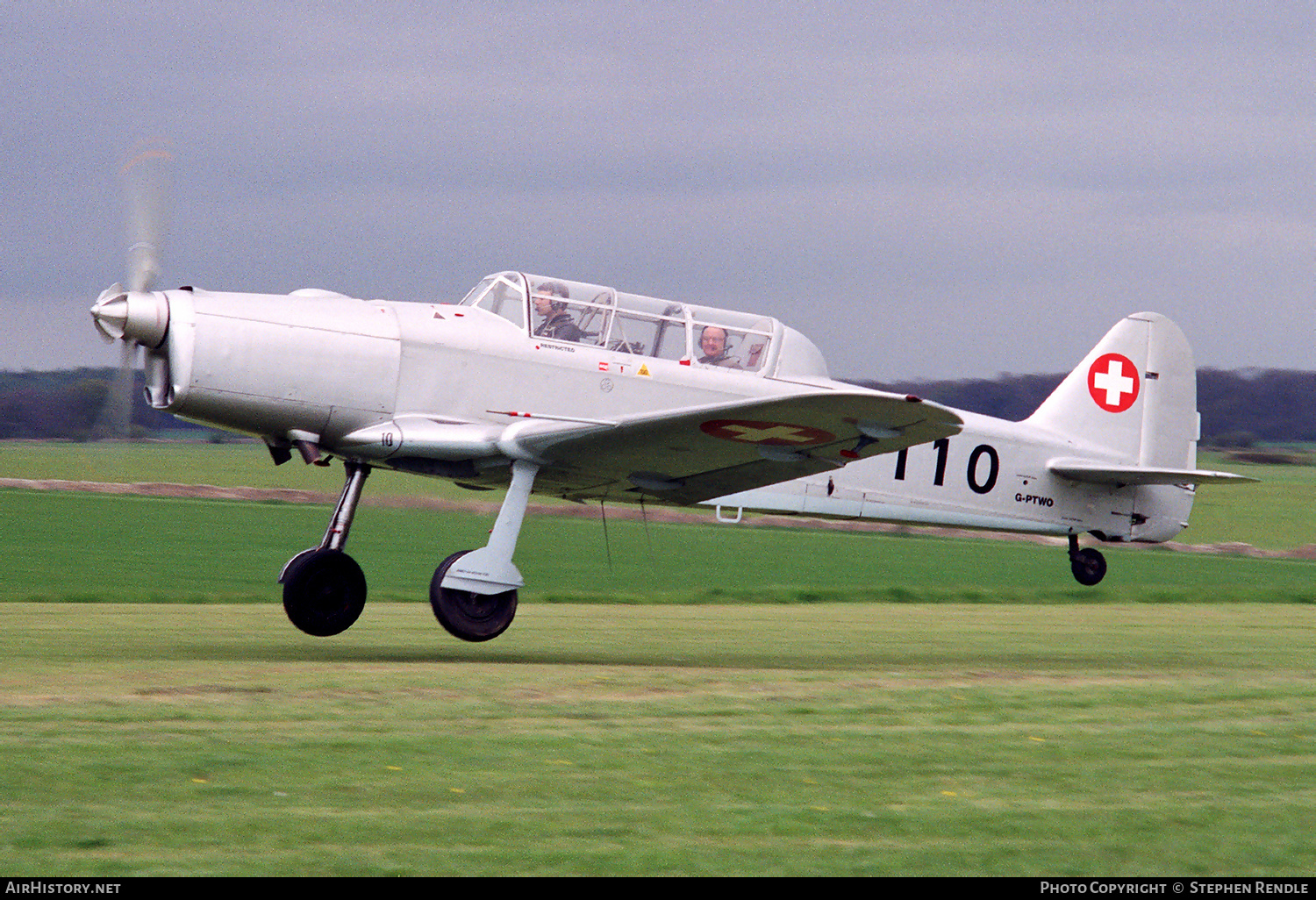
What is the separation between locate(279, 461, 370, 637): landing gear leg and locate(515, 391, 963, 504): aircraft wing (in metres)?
1.65

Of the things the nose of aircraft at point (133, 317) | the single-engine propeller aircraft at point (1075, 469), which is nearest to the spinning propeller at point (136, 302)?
the nose of aircraft at point (133, 317)

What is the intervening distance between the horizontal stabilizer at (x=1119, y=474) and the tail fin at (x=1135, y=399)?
2.11 feet

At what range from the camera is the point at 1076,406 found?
15.6m

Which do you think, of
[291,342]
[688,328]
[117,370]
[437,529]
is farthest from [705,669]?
[437,529]

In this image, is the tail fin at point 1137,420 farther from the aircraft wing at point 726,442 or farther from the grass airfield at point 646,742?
the aircraft wing at point 726,442

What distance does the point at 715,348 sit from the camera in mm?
11859

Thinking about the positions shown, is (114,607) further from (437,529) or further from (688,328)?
(437,529)

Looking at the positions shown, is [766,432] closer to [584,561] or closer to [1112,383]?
[1112,383]

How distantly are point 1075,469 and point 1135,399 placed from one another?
1876 millimetres

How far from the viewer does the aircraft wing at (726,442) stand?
30.4ft

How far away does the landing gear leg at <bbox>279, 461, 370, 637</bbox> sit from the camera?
37.0ft

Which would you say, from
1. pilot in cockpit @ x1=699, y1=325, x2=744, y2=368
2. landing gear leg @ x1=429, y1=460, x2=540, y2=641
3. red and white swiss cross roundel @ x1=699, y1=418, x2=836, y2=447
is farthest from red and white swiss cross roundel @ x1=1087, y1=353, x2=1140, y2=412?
landing gear leg @ x1=429, y1=460, x2=540, y2=641

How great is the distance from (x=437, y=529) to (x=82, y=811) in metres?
18.7

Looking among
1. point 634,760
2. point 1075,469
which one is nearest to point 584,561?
point 1075,469
